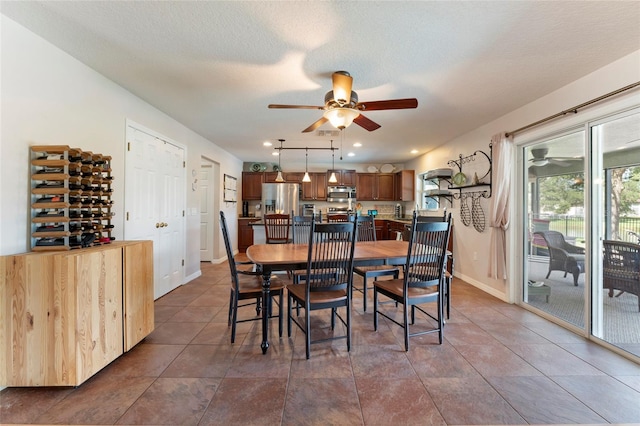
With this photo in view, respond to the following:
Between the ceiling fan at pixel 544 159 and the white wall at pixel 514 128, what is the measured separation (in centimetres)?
20

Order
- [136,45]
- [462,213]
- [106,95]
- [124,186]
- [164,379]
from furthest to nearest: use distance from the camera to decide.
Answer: [462,213] → [124,186] → [106,95] → [136,45] → [164,379]

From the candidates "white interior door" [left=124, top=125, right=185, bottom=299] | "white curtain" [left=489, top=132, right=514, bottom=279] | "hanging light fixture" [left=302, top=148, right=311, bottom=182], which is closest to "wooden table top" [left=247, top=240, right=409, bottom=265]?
"white interior door" [left=124, top=125, right=185, bottom=299]

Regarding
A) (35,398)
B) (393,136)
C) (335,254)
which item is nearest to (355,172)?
(393,136)

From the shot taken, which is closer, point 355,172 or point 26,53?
point 26,53

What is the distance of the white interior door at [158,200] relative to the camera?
2.97 meters

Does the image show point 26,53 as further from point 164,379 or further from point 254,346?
point 254,346

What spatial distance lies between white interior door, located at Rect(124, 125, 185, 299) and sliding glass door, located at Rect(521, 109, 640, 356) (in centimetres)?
455

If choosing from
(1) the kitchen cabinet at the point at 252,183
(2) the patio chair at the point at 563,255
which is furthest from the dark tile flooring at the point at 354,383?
(1) the kitchen cabinet at the point at 252,183

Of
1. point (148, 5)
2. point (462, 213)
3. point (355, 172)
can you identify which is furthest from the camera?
point (355, 172)

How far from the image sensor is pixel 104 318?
1.90 metres

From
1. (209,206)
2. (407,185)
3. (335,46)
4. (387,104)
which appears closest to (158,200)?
(209,206)

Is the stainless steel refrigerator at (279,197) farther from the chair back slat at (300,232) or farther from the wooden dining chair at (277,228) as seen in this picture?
the chair back slat at (300,232)

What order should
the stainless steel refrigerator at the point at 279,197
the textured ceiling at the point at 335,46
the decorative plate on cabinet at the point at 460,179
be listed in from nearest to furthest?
the textured ceiling at the point at 335,46, the decorative plate on cabinet at the point at 460,179, the stainless steel refrigerator at the point at 279,197

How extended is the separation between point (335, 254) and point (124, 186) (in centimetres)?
238
